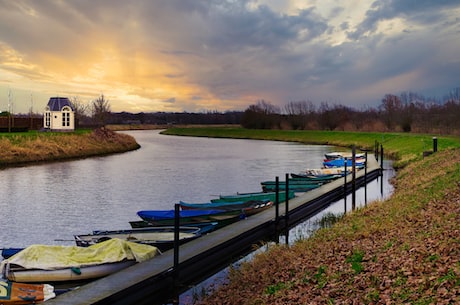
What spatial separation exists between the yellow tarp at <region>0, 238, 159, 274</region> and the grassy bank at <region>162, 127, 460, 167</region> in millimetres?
34663

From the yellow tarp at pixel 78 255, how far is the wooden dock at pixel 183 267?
520 millimetres

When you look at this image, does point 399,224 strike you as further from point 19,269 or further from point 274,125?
point 274,125

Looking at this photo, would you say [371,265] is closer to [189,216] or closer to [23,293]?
[23,293]

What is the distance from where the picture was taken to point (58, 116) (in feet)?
251

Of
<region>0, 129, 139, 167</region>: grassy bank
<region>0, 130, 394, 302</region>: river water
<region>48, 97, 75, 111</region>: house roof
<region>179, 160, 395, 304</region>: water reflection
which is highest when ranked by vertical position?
<region>48, 97, 75, 111</region>: house roof

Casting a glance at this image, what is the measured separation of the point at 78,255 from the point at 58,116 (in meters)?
67.5

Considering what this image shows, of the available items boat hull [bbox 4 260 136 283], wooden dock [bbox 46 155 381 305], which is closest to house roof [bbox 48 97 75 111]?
wooden dock [bbox 46 155 381 305]

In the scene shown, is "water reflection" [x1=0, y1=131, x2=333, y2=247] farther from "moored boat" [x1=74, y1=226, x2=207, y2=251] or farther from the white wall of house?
the white wall of house

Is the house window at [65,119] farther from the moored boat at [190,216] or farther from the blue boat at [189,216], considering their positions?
the moored boat at [190,216]

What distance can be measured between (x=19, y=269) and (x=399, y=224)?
1030cm

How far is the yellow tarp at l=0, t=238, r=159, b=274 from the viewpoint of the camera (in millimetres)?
12461

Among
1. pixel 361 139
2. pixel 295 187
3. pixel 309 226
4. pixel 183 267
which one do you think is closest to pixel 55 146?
pixel 295 187

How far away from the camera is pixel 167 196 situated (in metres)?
29.6

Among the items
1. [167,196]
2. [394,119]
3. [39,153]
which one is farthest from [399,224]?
[394,119]
